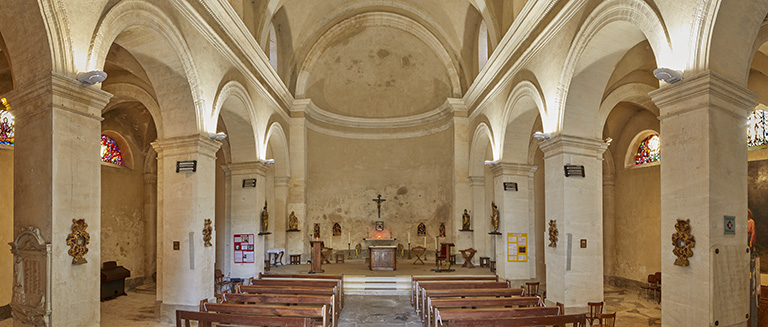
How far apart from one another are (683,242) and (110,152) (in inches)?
660

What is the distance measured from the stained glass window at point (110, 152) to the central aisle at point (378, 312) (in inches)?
367

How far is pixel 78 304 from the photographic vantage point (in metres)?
6.80

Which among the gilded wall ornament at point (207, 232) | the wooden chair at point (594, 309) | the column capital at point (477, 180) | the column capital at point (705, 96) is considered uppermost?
the column capital at point (705, 96)

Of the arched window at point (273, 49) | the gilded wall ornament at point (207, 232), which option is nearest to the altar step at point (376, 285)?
the gilded wall ornament at point (207, 232)

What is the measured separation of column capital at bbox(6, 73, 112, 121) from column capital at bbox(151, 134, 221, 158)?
11.7 feet

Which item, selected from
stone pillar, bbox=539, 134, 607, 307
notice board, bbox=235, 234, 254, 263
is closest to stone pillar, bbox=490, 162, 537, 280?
stone pillar, bbox=539, 134, 607, 307

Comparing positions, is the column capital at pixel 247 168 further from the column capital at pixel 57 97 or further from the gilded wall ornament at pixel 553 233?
the gilded wall ornament at pixel 553 233

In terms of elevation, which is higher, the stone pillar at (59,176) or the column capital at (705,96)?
the column capital at (705,96)

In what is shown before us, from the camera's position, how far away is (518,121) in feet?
46.7

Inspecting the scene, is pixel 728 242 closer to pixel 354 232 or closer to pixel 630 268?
pixel 630 268

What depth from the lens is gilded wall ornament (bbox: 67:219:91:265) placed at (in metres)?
6.66

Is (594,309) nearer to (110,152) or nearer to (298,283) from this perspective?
(298,283)

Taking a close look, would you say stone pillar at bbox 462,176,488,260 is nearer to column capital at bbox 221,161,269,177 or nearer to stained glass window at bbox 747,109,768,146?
column capital at bbox 221,161,269,177

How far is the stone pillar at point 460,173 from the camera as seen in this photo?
19.2 m
